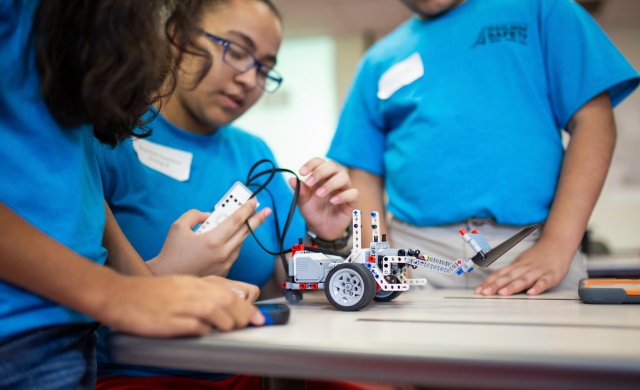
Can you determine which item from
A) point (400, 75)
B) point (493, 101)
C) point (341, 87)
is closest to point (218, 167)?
point (400, 75)

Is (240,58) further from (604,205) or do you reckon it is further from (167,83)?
(604,205)

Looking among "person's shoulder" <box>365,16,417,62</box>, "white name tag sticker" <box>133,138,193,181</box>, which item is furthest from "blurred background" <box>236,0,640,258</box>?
"white name tag sticker" <box>133,138,193,181</box>

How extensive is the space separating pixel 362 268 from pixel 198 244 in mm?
289

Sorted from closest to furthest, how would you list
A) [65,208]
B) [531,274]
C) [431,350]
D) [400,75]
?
[431,350] < [65,208] < [531,274] < [400,75]

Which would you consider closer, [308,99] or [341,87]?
[341,87]

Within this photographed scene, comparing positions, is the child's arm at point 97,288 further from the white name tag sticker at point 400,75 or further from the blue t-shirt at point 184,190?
the white name tag sticker at point 400,75

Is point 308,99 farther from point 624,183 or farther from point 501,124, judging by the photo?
point 501,124

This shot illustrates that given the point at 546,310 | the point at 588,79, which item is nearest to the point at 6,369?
the point at 546,310

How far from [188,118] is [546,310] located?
35.5 inches

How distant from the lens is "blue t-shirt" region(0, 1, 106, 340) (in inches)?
22.7

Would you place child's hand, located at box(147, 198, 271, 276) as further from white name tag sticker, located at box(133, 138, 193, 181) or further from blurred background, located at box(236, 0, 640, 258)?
blurred background, located at box(236, 0, 640, 258)

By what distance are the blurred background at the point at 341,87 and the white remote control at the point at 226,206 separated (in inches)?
161

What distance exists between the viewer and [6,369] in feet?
1.77

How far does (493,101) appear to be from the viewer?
1319mm
